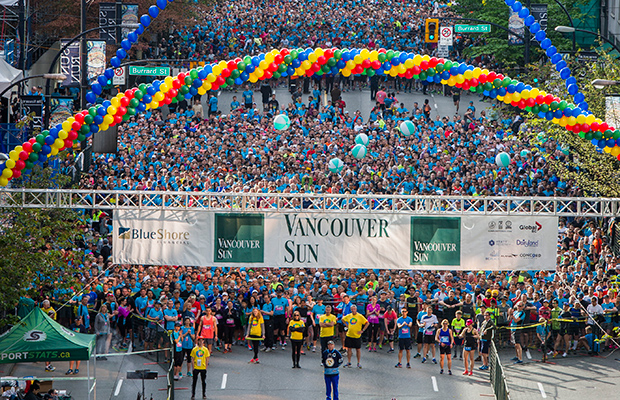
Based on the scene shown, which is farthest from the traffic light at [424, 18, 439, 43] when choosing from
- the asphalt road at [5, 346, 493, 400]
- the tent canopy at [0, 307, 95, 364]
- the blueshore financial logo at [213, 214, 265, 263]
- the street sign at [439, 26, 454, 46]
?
the tent canopy at [0, 307, 95, 364]

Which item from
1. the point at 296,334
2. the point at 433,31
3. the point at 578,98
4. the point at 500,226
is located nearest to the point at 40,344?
the point at 296,334

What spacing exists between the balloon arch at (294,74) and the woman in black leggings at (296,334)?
4.95 meters

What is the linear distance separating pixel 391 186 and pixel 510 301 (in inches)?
355

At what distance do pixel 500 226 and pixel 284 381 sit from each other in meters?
5.73

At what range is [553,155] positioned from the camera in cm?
3033

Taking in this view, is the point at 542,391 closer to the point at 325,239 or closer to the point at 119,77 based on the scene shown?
the point at 325,239

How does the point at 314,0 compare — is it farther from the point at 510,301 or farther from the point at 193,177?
the point at 510,301

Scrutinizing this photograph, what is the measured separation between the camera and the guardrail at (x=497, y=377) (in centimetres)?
1541

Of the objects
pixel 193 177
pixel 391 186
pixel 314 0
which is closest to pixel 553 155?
pixel 391 186

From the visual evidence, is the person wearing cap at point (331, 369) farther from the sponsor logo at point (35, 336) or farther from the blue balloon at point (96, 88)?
the blue balloon at point (96, 88)

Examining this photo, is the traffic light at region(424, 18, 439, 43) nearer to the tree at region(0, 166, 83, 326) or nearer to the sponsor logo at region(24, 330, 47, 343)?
the tree at region(0, 166, 83, 326)

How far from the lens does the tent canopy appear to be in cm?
1490

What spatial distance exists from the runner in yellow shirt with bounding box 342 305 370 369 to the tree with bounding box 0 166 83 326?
18.5 feet

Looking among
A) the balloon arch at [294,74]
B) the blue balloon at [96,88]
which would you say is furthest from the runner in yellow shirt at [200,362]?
the blue balloon at [96,88]
